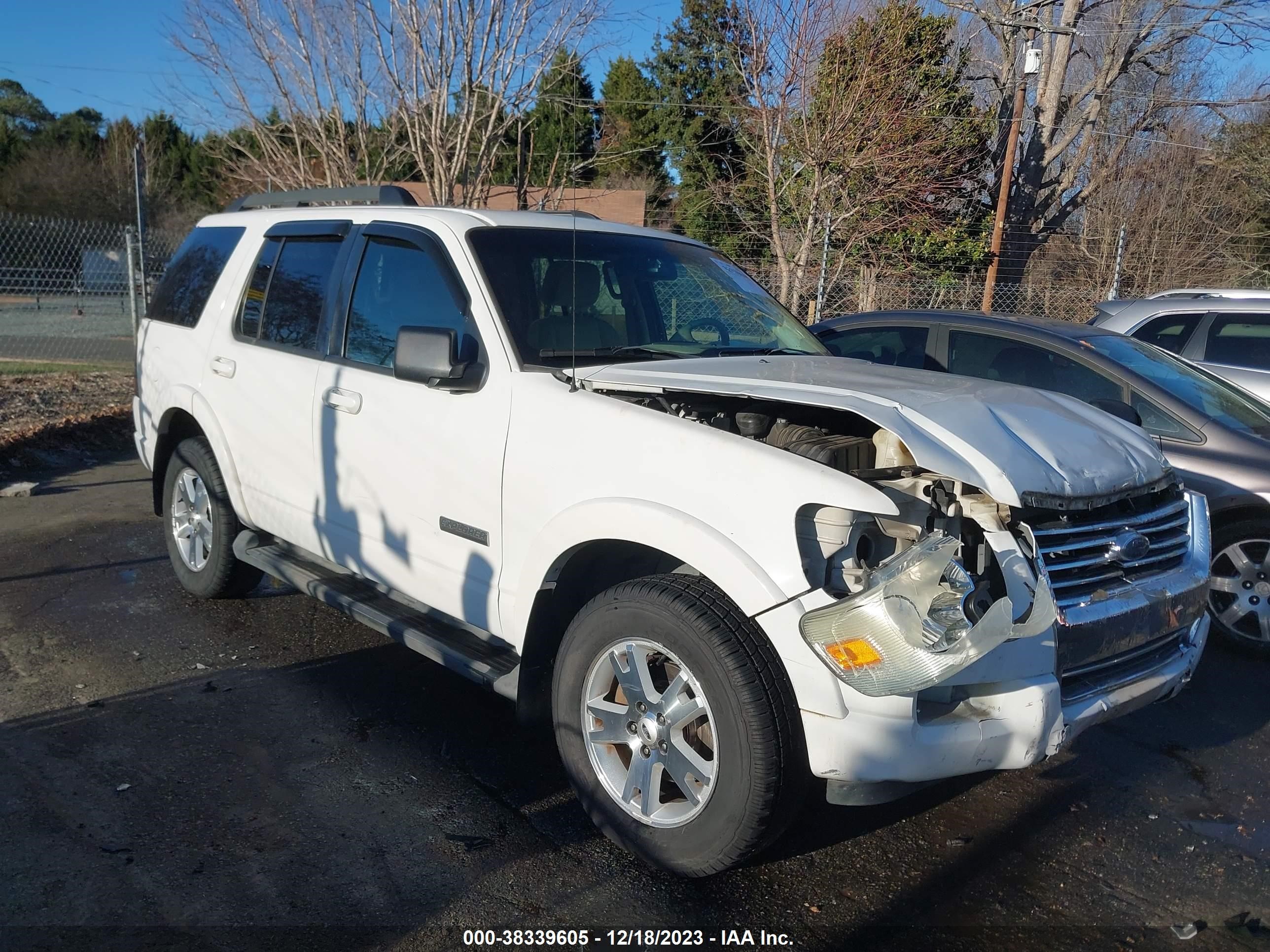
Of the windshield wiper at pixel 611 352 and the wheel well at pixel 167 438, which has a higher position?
the windshield wiper at pixel 611 352

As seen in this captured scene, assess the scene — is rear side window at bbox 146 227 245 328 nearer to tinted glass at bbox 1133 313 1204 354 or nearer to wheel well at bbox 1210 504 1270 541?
wheel well at bbox 1210 504 1270 541

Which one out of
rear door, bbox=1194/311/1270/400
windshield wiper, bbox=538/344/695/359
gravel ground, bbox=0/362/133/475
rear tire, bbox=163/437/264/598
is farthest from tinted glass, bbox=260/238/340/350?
rear door, bbox=1194/311/1270/400

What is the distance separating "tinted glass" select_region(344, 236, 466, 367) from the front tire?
1504mm

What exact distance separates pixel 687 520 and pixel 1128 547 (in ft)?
4.65

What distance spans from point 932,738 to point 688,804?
0.78 metres

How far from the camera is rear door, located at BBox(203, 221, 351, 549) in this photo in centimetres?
466

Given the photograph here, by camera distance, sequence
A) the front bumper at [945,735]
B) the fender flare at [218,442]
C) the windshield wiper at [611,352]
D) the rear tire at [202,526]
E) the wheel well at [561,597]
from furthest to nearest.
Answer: the rear tire at [202,526] < the fender flare at [218,442] < the windshield wiper at [611,352] < the wheel well at [561,597] < the front bumper at [945,735]

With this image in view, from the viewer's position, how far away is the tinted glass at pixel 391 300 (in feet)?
13.7

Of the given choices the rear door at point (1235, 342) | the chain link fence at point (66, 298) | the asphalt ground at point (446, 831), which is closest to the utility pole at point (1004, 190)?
the rear door at point (1235, 342)

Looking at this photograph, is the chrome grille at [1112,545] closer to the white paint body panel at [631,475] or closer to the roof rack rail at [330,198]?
the white paint body panel at [631,475]

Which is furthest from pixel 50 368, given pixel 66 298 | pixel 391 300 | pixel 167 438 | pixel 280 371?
pixel 391 300

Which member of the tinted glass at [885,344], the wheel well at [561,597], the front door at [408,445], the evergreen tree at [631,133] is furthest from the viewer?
the evergreen tree at [631,133]

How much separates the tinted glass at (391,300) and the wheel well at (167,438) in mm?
1616

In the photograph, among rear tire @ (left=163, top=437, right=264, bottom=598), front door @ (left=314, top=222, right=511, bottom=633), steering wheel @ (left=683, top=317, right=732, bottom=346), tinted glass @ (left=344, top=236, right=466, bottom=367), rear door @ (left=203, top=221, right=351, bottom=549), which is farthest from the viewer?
rear tire @ (left=163, top=437, right=264, bottom=598)
